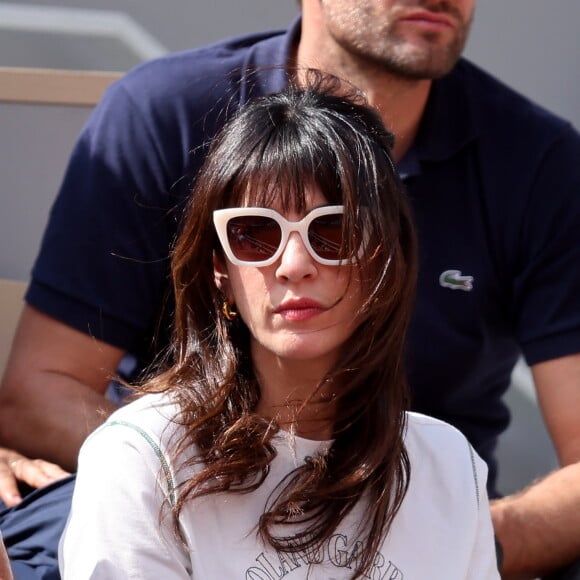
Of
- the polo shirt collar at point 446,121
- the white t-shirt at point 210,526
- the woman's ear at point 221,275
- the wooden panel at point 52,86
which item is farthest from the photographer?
the wooden panel at point 52,86

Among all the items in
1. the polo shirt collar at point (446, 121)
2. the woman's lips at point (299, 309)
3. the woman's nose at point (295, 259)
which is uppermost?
the woman's nose at point (295, 259)

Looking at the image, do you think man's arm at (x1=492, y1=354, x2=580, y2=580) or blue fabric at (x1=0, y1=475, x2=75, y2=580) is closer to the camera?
blue fabric at (x1=0, y1=475, x2=75, y2=580)

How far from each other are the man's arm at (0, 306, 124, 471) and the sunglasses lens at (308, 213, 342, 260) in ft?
2.71

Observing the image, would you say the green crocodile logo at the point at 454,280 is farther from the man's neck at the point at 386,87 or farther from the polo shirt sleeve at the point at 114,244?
the polo shirt sleeve at the point at 114,244

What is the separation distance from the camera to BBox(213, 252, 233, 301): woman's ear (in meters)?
1.65

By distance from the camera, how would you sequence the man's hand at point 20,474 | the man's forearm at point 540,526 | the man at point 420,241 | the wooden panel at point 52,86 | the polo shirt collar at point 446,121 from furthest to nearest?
1. the wooden panel at point 52,86
2. the polo shirt collar at point 446,121
3. the man at point 420,241
4. the man's forearm at point 540,526
5. the man's hand at point 20,474

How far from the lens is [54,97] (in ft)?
10.2

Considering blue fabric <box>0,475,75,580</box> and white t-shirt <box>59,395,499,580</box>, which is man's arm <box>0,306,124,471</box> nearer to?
blue fabric <box>0,475,75,580</box>

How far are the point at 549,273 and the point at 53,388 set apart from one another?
0.95m

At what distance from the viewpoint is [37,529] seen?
1.83 m

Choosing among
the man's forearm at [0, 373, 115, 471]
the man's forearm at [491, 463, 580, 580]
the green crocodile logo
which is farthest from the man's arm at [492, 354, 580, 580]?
the man's forearm at [0, 373, 115, 471]

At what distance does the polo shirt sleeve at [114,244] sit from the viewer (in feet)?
7.48

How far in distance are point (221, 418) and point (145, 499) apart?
156mm

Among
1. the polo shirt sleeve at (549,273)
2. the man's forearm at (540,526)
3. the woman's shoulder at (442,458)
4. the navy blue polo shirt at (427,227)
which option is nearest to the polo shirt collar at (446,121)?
the navy blue polo shirt at (427,227)
